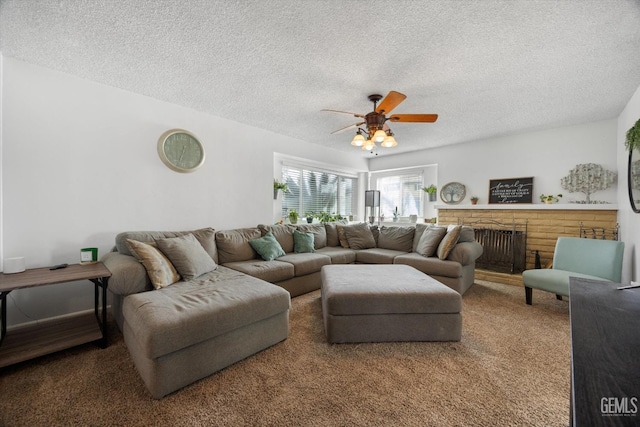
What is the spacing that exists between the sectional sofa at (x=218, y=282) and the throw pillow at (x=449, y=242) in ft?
0.05

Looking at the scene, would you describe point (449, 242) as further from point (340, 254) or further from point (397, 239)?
point (340, 254)

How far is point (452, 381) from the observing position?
166 centimetres

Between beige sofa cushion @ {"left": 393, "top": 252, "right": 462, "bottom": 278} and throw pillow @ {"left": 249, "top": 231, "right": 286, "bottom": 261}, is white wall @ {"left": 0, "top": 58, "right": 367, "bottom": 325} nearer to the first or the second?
throw pillow @ {"left": 249, "top": 231, "right": 286, "bottom": 261}

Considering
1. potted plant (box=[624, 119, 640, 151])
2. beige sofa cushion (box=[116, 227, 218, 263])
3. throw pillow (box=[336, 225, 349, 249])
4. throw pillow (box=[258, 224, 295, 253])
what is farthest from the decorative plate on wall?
beige sofa cushion (box=[116, 227, 218, 263])

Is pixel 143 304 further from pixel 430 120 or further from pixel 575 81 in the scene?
pixel 575 81

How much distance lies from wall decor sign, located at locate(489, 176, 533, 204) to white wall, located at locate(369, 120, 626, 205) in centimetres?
7

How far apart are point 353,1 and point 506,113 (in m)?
2.89

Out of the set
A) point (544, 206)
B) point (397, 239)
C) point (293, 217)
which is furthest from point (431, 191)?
point (293, 217)

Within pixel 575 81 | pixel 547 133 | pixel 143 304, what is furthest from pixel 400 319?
pixel 547 133

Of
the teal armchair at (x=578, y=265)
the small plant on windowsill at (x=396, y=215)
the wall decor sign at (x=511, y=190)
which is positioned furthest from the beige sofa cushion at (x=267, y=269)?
the wall decor sign at (x=511, y=190)

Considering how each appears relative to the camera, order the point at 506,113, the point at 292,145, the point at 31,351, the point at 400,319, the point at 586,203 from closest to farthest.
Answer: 1. the point at 31,351
2. the point at 400,319
3. the point at 506,113
4. the point at 586,203
5. the point at 292,145

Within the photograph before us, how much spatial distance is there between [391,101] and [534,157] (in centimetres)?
337

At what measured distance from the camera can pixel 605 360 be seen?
643 mm

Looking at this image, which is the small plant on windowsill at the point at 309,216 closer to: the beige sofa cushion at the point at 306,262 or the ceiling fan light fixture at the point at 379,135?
the beige sofa cushion at the point at 306,262
